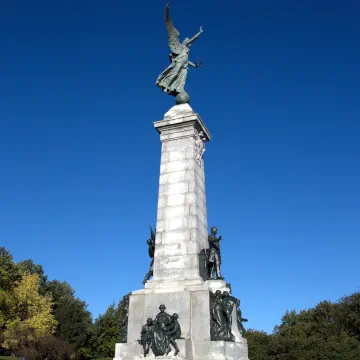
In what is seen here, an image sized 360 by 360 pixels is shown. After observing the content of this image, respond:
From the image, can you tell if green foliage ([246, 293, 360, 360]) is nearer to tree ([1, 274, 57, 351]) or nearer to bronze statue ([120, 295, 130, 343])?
tree ([1, 274, 57, 351])

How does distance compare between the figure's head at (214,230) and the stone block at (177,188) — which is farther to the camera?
the stone block at (177,188)

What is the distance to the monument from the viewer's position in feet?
46.5

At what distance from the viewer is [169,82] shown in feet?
65.5

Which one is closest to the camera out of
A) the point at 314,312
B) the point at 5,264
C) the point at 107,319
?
the point at 5,264

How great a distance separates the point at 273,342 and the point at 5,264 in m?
31.4

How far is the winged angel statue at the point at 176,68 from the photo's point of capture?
19938 millimetres

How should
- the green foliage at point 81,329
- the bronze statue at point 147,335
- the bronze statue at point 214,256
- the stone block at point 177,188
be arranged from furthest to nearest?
the green foliage at point 81,329 → the stone block at point 177,188 → the bronze statue at point 214,256 → the bronze statue at point 147,335

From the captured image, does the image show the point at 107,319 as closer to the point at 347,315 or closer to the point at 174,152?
the point at 347,315

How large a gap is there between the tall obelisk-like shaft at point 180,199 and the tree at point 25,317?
28.5 metres

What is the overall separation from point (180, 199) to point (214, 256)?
2.63 m

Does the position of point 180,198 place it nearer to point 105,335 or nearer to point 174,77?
point 174,77

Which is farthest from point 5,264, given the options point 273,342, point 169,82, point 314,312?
point 314,312

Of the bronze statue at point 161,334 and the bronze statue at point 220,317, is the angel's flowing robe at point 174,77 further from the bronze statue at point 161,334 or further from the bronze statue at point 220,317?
the bronze statue at point 161,334

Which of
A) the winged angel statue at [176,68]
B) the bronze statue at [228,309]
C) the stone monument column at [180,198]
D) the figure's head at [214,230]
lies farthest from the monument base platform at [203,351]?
the winged angel statue at [176,68]
